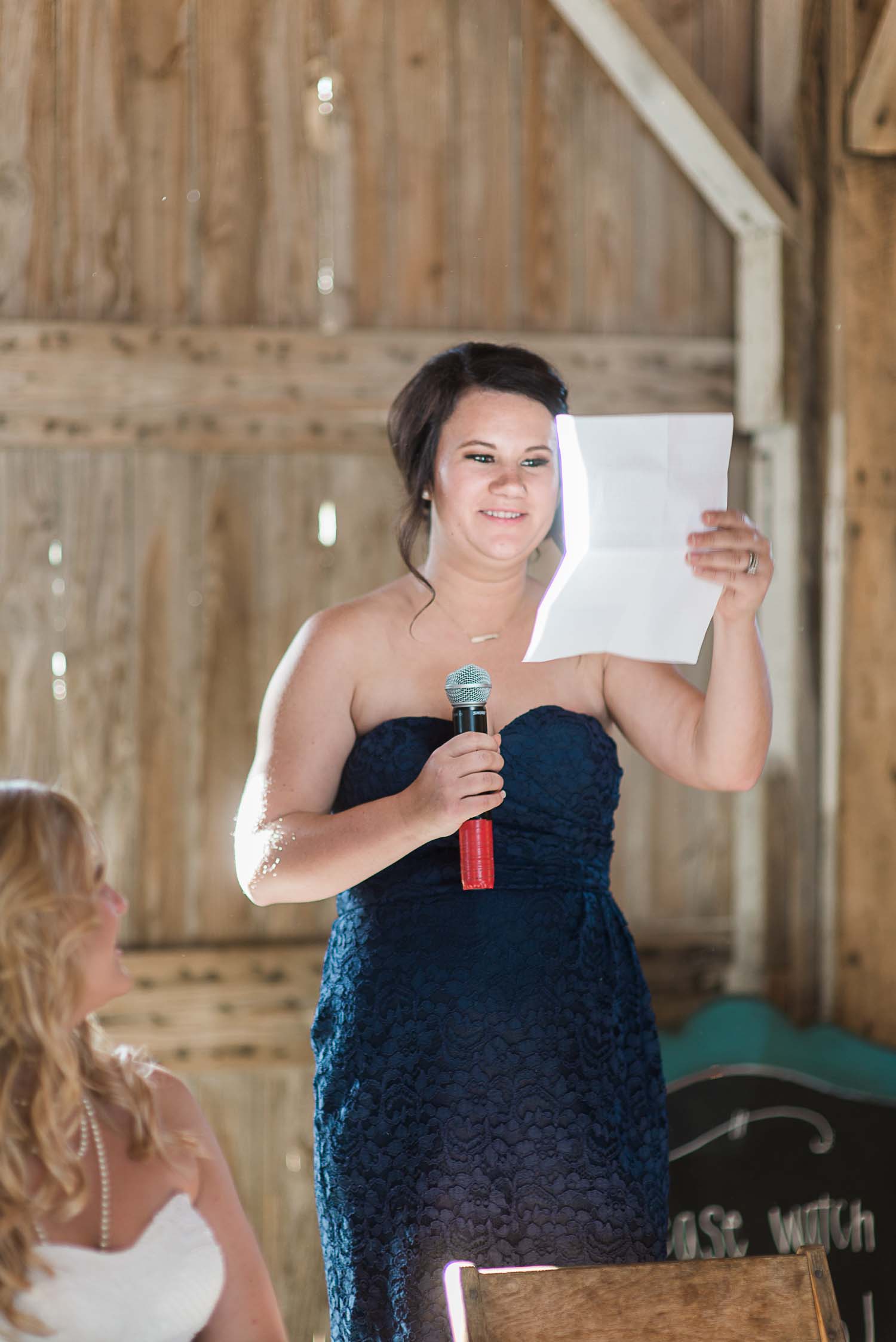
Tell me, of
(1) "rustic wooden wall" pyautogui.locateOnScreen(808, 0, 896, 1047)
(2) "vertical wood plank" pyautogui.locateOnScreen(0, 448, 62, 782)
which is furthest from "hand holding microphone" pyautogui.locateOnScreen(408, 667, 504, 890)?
(1) "rustic wooden wall" pyautogui.locateOnScreen(808, 0, 896, 1047)

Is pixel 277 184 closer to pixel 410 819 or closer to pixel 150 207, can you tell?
pixel 150 207

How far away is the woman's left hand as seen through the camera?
1.63 metres

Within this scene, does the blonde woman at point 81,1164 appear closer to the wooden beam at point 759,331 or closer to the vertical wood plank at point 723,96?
the wooden beam at point 759,331

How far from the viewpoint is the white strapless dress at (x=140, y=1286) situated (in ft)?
4.24

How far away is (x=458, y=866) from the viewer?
1.83 m

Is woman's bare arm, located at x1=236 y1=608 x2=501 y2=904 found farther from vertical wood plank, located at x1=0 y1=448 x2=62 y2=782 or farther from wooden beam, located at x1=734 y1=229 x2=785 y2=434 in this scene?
wooden beam, located at x1=734 y1=229 x2=785 y2=434

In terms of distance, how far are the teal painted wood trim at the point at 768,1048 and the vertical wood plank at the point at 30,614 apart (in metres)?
1.54

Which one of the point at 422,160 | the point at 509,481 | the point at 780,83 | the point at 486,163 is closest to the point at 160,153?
the point at 422,160

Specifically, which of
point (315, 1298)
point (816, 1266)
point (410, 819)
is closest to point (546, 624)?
point (410, 819)

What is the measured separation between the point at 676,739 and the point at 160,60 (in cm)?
215

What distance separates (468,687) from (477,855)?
201 millimetres

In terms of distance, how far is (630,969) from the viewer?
1.86m

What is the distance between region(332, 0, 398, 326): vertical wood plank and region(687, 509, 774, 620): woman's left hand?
1.80 m

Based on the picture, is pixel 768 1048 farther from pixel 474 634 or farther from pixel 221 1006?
pixel 474 634
